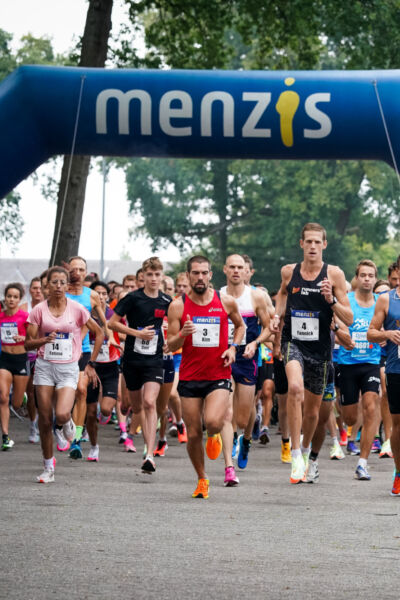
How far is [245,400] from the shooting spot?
37.3 feet

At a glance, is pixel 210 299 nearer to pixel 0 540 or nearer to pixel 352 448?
pixel 0 540

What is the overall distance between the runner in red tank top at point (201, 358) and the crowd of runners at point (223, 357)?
0.01 meters

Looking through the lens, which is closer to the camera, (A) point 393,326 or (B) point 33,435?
(A) point 393,326

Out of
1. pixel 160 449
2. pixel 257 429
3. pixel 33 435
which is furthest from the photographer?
pixel 257 429

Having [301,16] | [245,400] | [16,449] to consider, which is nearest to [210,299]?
[245,400]

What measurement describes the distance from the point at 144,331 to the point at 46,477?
2.03m

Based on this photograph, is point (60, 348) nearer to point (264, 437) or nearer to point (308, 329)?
point (308, 329)

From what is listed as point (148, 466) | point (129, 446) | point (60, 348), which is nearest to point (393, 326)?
point (148, 466)

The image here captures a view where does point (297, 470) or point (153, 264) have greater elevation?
point (153, 264)

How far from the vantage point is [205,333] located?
9.16 metres

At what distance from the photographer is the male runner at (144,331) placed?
11.5m

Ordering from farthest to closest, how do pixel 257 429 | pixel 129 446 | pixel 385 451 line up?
pixel 257 429
pixel 129 446
pixel 385 451

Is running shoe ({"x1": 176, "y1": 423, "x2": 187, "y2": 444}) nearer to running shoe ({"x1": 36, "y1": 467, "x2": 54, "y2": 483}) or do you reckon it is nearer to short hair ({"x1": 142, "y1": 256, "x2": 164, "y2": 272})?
short hair ({"x1": 142, "y1": 256, "x2": 164, "y2": 272})

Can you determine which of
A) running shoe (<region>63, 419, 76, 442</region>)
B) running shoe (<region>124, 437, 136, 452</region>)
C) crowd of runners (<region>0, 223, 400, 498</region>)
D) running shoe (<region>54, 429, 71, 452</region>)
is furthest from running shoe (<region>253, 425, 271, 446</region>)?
running shoe (<region>63, 419, 76, 442</region>)
